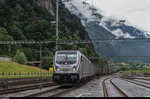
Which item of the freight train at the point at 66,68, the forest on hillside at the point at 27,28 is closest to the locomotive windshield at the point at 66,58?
the freight train at the point at 66,68

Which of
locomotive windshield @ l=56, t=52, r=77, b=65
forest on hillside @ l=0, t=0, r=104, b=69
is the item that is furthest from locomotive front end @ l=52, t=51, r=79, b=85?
forest on hillside @ l=0, t=0, r=104, b=69

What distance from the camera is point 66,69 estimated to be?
2508 cm

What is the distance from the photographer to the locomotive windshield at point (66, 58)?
2539cm

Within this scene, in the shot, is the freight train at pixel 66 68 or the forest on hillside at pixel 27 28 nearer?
the freight train at pixel 66 68

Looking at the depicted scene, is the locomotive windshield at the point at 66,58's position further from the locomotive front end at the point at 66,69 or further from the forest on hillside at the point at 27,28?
the forest on hillside at the point at 27,28

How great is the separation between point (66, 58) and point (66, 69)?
124 cm

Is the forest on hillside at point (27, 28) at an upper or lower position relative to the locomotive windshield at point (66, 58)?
upper

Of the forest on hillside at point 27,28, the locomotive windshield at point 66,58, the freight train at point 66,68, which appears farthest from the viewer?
the forest on hillside at point 27,28

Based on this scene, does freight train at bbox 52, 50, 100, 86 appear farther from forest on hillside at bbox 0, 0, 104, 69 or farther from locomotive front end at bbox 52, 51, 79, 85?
forest on hillside at bbox 0, 0, 104, 69

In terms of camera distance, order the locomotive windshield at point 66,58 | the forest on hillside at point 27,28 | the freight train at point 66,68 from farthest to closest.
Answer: the forest on hillside at point 27,28 → the locomotive windshield at point 66,58 → the freight train at point 66,68

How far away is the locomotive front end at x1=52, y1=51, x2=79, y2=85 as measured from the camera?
24.7m

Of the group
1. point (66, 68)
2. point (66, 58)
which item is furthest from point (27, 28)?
point (66, 68)

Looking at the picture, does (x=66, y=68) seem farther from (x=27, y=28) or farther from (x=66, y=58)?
(x=27, y=28)

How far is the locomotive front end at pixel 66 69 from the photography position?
81.1 feet
